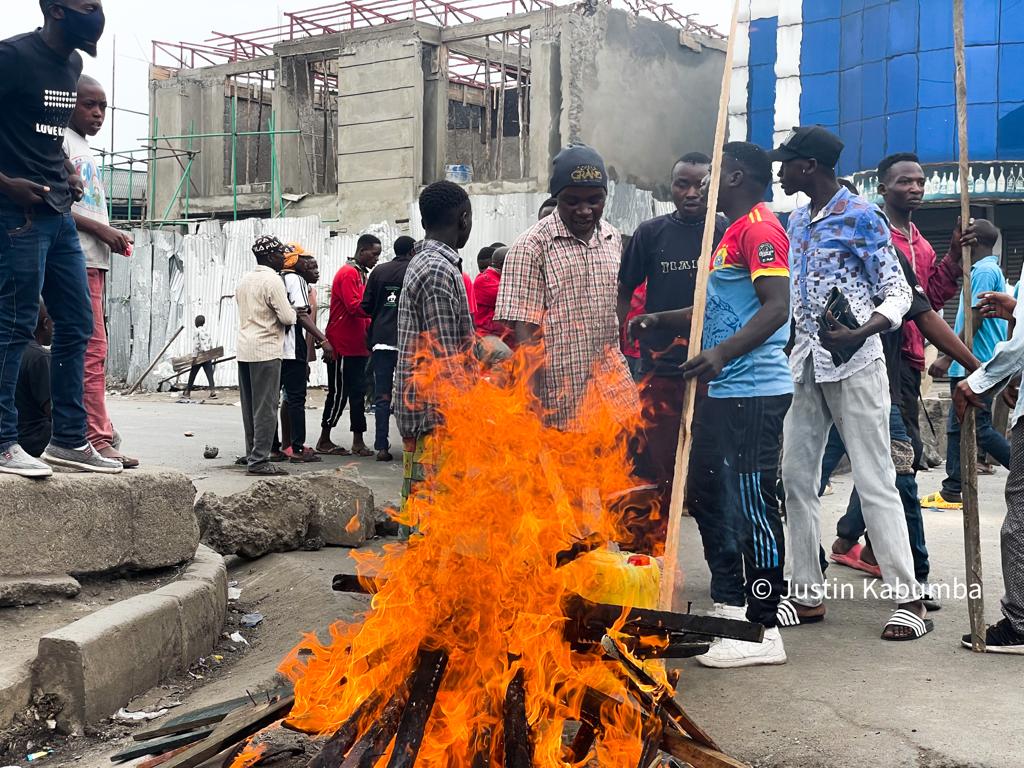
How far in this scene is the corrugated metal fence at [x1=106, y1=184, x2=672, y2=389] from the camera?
19.8m

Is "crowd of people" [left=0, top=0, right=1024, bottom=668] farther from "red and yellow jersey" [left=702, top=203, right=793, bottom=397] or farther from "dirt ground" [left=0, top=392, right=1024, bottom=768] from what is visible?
"dirt ground" [left=0, top=392, right=1024, bottom=768]

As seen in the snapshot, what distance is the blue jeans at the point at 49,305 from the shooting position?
13.9ft

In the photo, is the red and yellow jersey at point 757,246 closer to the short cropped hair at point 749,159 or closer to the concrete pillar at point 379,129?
the short cropped hair at point 749,159

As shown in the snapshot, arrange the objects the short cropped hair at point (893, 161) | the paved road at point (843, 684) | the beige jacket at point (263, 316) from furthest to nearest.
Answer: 1. the beige jacket at point (263, 316)
2. the short cropped hair at point (893, 161)
3. the paved road at point (843, 684)

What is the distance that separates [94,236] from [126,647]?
2.54m

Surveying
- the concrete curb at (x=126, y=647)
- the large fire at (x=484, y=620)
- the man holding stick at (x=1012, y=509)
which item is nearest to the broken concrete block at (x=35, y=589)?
the concrete curb at (x=126, y=647)

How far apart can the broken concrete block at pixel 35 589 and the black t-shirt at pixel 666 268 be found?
289 cm

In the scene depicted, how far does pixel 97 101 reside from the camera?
573cm

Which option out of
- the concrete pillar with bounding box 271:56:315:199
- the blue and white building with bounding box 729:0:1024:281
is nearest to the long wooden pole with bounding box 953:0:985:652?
the blue and white building with bounding box 729:0:1024:281

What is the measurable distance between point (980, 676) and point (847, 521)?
206 cm

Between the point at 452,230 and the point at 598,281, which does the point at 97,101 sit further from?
the point at 598,281

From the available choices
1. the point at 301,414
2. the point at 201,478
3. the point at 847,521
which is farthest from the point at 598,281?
the point at 301,414

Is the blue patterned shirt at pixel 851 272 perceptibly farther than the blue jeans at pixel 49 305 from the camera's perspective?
Yes

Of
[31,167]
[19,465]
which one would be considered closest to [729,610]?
[19,465]
